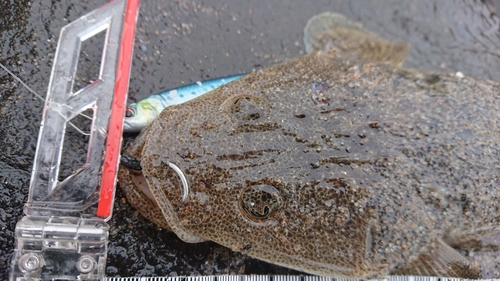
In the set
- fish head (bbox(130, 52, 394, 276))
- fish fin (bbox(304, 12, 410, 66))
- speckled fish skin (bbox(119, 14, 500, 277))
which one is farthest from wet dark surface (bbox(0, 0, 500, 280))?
fish head (bbox(130, 52, 394, 276))

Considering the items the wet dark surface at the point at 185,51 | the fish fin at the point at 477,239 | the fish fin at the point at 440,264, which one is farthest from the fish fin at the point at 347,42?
the fish fin at the point at 440,264

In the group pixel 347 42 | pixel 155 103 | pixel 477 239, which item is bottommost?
pixel 477 239

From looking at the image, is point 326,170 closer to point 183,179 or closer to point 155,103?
point 183,179

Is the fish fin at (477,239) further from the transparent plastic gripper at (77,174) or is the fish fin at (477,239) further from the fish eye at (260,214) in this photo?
the transparent plastic gripper at (77,174)

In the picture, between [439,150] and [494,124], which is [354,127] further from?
[494,124]

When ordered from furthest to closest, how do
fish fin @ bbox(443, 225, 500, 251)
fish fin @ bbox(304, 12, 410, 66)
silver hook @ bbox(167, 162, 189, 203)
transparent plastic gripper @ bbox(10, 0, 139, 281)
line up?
1. fish fin @ bbox(304, 12, 410, 66)
2. fish fin @ bbox(443, 225, 500, 251)
3. silver hook @ bbox(167, 162, 189, 203)
4. transparent plastic gripper @ bbox(10, 0, 139, 281)

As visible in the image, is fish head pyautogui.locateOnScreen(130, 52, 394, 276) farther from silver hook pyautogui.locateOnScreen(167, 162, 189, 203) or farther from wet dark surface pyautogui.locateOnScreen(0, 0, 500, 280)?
wet dark surface pyautogui.locateOnScreen(0, 0, 500, 280)

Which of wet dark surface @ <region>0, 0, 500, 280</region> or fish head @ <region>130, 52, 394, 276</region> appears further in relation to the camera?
wet dark surface @ <region>0, 0, 500, 280</region>

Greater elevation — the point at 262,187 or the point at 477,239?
the point at 262,187

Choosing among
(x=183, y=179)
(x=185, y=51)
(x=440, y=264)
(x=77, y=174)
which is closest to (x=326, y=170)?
(x=183, y=179)
